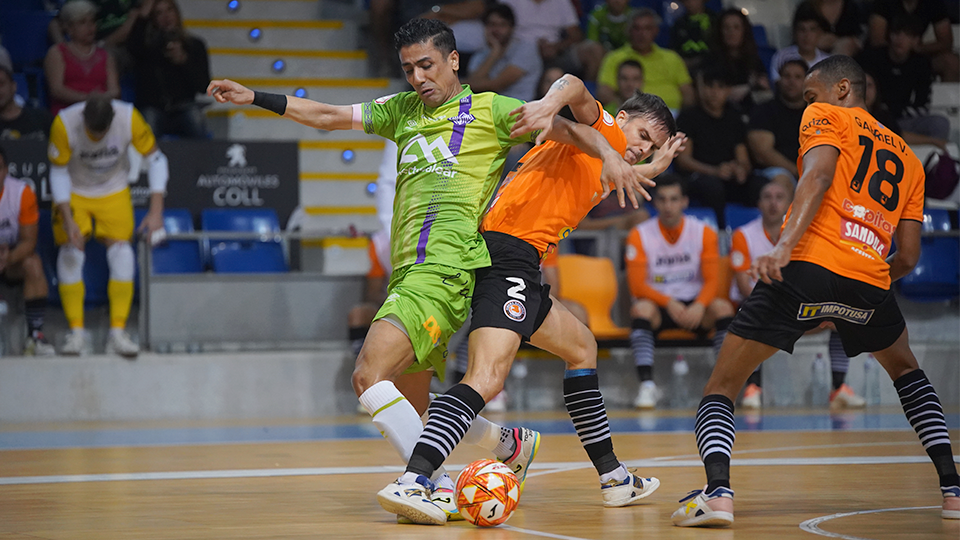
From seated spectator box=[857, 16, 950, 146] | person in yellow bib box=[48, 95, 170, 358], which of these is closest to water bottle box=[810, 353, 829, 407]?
seated spectator box=[857, 16, 950, 146]

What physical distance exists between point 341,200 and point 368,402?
7404 mm

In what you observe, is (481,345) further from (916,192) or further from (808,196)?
(916,192)

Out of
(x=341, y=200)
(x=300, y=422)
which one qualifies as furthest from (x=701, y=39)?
(x=300, y=422)

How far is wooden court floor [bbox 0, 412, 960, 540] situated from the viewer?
3619mm

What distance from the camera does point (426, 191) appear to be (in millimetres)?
4109

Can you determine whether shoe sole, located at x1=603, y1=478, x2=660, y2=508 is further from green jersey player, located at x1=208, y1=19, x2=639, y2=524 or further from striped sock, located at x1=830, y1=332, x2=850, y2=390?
striped sock, located at x1=830, y1=332, x2=850, y2=390

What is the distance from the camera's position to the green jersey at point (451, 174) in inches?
159

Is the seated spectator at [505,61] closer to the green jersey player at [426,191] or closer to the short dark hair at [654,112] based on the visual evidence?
the short dark hair at [654,112]

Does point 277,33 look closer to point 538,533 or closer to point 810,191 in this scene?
point 810,191

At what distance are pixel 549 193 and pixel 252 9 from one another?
29.5 ft

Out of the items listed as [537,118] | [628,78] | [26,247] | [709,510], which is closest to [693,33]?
[628,78]

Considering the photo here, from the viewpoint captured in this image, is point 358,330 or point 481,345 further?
point 358,330

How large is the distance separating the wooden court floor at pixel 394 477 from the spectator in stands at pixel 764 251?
1.91 m

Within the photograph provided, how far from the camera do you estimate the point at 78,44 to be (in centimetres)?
988
